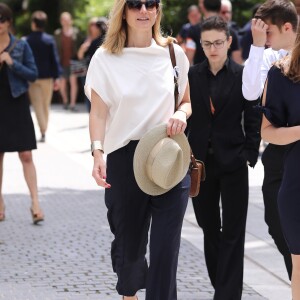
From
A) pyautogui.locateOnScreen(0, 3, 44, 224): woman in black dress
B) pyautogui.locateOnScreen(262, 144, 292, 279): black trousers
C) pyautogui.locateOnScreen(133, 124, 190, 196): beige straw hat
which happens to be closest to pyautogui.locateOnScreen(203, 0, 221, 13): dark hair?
pyautogui.locateOnScreen(0, 3, 44, 224): woman in black dress

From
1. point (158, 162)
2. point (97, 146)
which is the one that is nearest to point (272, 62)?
point (158, 162)

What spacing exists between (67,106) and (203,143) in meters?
17.3

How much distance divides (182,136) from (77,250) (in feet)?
9.67

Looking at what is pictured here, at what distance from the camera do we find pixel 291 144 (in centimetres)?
482

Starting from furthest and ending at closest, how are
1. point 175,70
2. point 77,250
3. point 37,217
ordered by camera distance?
point 37,217 → point 77,250 → point 175,70

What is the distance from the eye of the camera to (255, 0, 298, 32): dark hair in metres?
5.59

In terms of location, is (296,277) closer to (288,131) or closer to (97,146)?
(288,131)

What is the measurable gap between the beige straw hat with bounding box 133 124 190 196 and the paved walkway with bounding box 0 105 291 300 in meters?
1.53

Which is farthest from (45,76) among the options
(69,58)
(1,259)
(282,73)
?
(282,73)

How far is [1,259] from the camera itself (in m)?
7.50

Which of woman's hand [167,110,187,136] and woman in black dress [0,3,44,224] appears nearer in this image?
woman's hand [167,110,187,136]

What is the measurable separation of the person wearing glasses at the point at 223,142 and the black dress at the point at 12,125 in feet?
10.3

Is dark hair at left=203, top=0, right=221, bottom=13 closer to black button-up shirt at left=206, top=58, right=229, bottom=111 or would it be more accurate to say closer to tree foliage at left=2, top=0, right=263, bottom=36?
black button-up shirt at left=206, top=58, right=229, bottom=111

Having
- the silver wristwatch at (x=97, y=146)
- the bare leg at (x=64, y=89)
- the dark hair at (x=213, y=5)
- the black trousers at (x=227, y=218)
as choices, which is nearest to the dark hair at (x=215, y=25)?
the black trousers at (x=227, y=218)
